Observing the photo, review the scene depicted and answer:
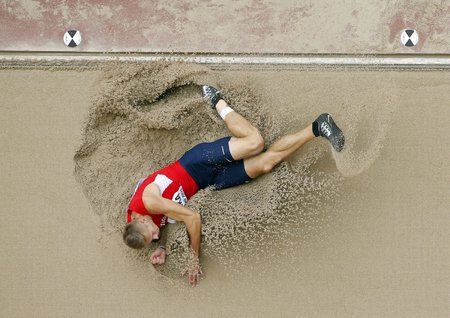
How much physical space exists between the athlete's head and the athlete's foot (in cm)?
136

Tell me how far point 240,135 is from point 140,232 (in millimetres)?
1019

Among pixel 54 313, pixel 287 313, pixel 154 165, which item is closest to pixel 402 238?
pixel 287 313

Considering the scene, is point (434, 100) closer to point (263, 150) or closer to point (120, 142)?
point (263, 150)

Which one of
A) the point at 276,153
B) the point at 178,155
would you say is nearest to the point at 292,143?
the point at 276,153

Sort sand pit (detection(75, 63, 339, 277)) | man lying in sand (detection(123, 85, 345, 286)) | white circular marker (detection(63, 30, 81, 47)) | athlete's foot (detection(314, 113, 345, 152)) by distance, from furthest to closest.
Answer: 1. white circular marker (detection(63, 30, 81, 47))
2. sand pit (detection(75, 63, 339, 277))
3. man lying in sand (detection(123, 85, 345, 286))
4. athlete's foot (detection(314, 113, 345, 152))

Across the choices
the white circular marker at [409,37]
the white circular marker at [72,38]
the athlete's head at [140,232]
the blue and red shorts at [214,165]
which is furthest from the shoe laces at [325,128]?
the white circular marker at [72,38]

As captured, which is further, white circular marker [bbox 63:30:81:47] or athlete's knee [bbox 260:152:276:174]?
white circular marker [bbox 63:30:81:47]

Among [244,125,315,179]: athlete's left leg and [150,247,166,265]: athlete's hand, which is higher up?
[244,125,315,179]: athlete's left leg

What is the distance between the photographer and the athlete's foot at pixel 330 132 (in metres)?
3.86

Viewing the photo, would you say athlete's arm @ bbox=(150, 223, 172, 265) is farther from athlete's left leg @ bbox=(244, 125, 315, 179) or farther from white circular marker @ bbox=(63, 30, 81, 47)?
white circular marker @ bbox=(63, 30, 81, 47)

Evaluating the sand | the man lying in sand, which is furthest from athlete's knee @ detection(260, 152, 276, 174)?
the sand

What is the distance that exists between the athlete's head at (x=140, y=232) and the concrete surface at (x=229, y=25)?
4.80 feet

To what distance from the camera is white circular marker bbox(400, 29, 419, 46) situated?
14.9 feet

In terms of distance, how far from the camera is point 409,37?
14.9ft
